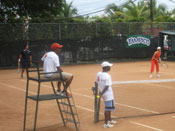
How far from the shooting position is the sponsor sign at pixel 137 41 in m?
31.3

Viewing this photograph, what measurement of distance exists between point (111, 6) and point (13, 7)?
25.7 metres

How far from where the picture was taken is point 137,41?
3161 centimetres

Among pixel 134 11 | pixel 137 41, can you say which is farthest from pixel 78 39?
pixel 134 11

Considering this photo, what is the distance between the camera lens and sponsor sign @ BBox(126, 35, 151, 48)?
1231 inches

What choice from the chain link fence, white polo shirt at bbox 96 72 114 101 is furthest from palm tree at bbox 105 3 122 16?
white polo shirt at bbox 96 72 114 101

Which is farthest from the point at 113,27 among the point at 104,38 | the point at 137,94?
the point at 137,94

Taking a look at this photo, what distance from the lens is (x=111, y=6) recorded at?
5088 centimetres

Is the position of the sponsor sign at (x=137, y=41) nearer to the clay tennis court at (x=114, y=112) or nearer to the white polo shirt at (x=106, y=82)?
the clay tennis court at (x=114, y=112)

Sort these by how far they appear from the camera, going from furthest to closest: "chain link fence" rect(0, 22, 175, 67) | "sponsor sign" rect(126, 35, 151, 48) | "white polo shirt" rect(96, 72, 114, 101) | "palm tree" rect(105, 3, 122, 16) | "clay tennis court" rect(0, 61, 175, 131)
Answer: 1. "palm tree" rect(105, 3, 122, 16)
2. "sponsor sign" rect(126, 35, 151, 48)
3. "chain link fence" rect(0, 22, 175, 67)
4. "clay tennis court" rect(0, 61, 175, 131)
5. "white polo shirt" rect(96, 72, 114, 101)

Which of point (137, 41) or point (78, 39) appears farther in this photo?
point (137, 41)

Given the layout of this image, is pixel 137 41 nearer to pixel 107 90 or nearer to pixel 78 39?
pixel 78 39

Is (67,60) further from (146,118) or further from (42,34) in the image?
(146,118)

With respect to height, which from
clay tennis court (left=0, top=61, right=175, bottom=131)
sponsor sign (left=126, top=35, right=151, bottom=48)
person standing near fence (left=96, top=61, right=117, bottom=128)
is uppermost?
sponsor sign (left=126, top=35, right=151, bottom=48)

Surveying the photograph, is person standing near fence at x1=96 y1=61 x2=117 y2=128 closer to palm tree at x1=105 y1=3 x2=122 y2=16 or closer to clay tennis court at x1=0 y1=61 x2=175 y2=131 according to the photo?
clay tennis court at x1=0 y1=61 x2=175 y2=131
